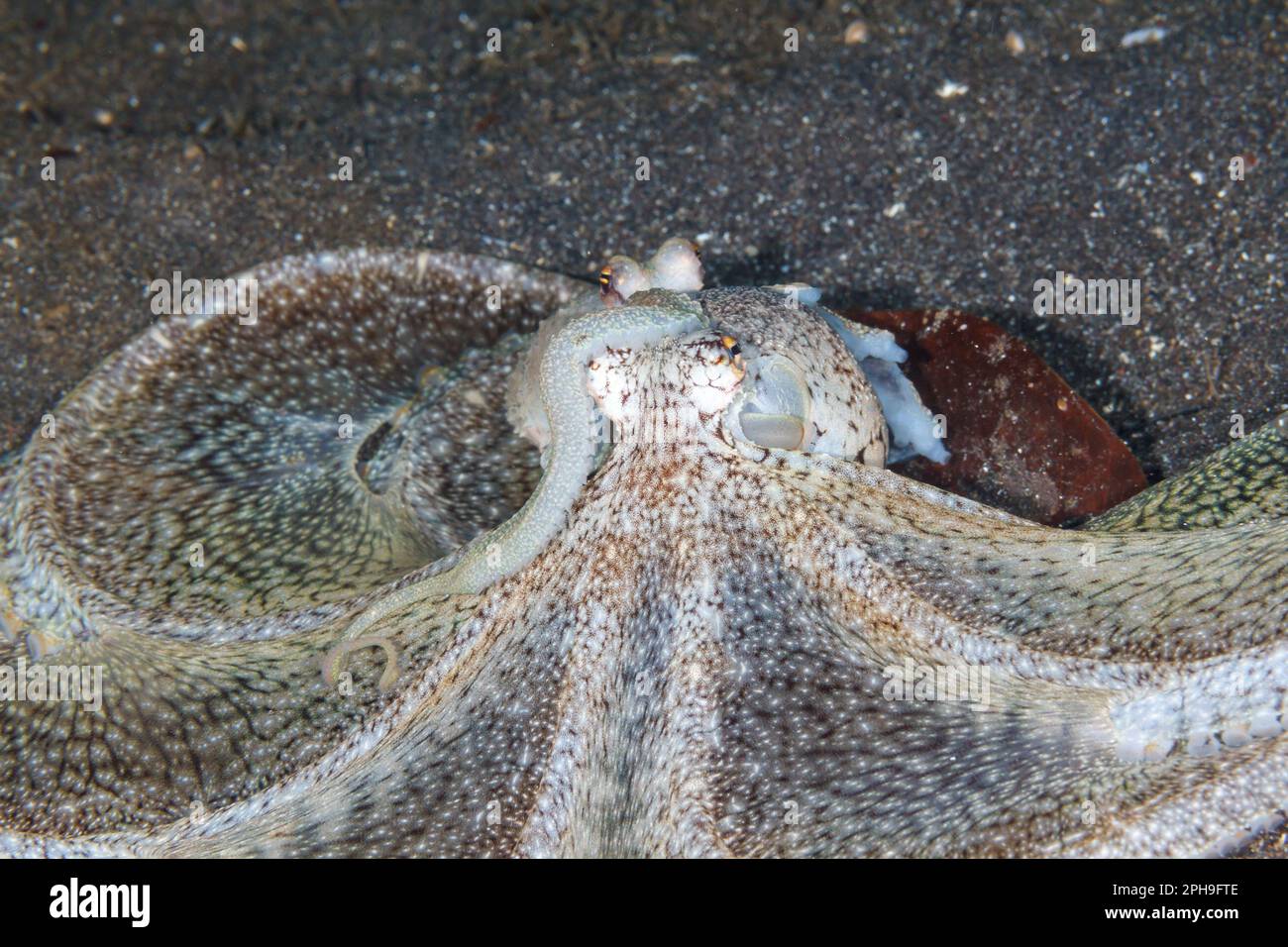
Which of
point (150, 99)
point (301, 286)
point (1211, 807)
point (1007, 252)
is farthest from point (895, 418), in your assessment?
point (150, 99)

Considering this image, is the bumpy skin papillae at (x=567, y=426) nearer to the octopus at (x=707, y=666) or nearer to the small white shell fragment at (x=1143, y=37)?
the octopus at (x=707, y=666)

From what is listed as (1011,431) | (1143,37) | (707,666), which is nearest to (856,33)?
(1143,37)

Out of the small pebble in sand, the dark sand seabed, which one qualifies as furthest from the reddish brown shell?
the small pebble in sand

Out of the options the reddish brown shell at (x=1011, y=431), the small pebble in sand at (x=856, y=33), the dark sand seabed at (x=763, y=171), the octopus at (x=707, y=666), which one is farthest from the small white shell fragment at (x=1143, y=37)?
the octopus at (x=707, y=666)

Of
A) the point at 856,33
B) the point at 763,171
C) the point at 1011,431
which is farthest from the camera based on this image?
the point at 856,33

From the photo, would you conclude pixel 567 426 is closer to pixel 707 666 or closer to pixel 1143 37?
pixel 707 666

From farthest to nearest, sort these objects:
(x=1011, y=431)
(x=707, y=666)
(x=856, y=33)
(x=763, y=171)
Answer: (x=856, y=33) < (x=763, y=171) < (x=1011, y=431) < (x=707, y=666)

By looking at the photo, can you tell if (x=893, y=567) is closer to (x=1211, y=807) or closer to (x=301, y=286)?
(x=1211, y=807)
